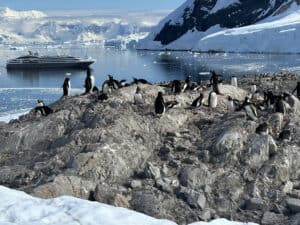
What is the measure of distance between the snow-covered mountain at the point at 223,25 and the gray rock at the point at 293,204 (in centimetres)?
10436

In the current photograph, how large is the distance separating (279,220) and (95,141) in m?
5.09

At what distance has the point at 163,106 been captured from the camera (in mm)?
16219

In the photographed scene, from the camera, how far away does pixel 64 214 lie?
9.88 m

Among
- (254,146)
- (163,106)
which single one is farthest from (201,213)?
(163,106)

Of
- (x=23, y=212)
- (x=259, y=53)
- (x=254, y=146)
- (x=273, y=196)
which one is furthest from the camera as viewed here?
(x=259, y=53)

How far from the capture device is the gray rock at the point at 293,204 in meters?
12.2

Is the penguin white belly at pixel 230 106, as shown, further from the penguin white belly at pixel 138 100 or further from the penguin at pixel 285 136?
the penguin at pixel 285 136

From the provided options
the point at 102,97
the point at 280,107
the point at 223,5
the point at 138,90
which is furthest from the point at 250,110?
the point at 223,5

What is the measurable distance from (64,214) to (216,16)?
156 m

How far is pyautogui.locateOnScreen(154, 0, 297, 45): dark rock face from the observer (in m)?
156

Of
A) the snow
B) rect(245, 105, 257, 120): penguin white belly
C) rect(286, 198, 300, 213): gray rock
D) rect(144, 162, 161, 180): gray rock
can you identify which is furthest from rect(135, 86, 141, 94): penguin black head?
the snow

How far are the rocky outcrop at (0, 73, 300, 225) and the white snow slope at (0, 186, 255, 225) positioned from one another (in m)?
1.53

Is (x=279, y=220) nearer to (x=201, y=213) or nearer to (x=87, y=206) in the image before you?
(x=201, y=213)

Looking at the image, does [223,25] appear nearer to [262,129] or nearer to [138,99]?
[138,99]
